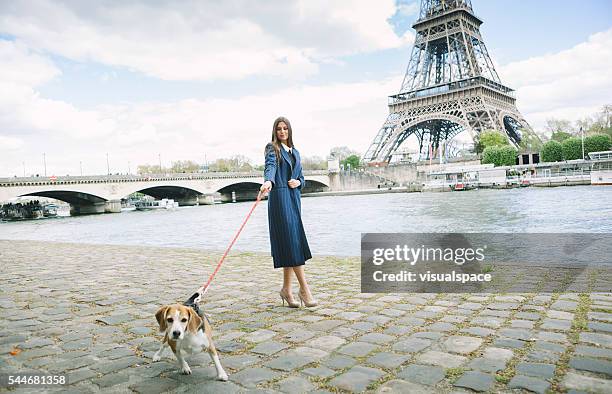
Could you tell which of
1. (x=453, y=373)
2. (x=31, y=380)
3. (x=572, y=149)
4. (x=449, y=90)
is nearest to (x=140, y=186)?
(x=449, y=90)

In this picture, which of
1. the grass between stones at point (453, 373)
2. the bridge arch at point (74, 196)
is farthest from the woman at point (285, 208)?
the bridge arch at point (74, 196)

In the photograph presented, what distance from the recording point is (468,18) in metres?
55.8

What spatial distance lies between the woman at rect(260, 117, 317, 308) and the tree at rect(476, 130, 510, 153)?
53.3 meters

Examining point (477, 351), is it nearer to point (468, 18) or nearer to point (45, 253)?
point (45, 253)

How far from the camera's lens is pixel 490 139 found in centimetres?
5453

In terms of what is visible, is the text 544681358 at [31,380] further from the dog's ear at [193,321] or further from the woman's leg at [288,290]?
the woman's leg at [288,290]

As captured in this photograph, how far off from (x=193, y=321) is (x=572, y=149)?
60531 millimetres

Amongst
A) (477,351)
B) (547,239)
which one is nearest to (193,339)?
(477,351)

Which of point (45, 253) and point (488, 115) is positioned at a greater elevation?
point (488, 115)

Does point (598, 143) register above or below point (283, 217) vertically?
above

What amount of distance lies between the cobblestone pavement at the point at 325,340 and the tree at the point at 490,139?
173 feet

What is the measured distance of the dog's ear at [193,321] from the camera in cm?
270

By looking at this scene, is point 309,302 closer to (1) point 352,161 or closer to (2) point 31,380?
(2) point 31,380

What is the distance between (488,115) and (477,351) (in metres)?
52.9
